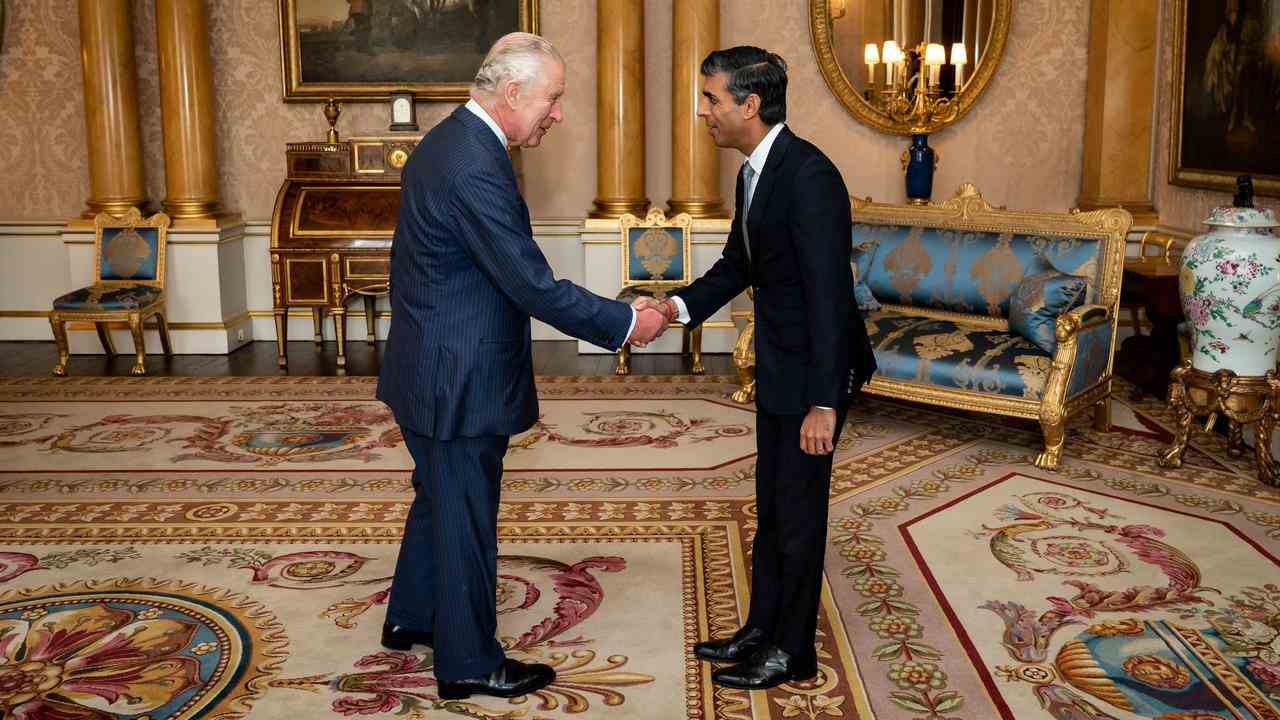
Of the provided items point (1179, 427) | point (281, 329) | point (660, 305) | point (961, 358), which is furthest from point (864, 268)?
point (281, 329)

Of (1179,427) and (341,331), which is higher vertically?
(341,331)

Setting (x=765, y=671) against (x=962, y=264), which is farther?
(x=962, y=264)

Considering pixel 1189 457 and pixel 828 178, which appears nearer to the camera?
pixel 828 178

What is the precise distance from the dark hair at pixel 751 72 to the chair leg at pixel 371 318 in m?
5.93

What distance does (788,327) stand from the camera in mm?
2957

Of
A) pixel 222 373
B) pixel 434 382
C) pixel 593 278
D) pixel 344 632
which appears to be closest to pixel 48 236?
pixel 222 373

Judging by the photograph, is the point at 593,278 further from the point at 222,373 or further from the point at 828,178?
the point at 828,178

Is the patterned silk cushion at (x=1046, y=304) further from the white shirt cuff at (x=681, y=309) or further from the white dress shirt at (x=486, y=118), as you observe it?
the white dress shirt at (x=486, y=118)

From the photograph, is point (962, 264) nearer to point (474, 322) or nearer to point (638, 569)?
point (638, 569)

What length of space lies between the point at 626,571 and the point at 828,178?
1.70 m

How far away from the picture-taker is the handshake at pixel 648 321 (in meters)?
3.04

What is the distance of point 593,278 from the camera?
8.11 meters

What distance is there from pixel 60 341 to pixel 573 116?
3.74 metres

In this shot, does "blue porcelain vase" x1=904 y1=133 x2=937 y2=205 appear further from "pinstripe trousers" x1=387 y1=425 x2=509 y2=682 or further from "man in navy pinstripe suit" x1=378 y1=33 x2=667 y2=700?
"pinstripe trousers" x1=387 y1=425 x2=509 y2=682
